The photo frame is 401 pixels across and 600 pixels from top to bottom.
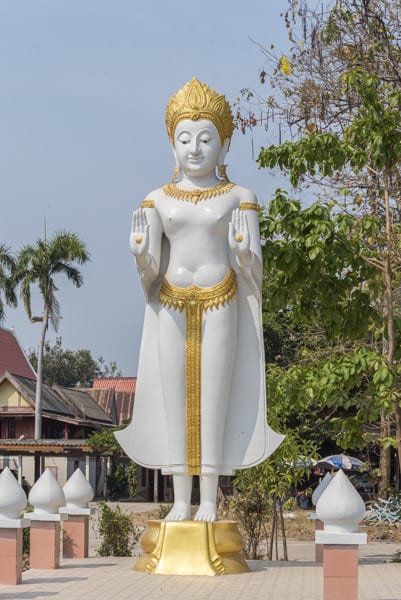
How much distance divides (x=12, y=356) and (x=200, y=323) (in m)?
29.2

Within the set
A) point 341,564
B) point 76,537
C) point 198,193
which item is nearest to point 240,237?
point 198,193

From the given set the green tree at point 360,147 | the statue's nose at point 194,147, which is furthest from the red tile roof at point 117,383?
the statue's nose at point 194,147

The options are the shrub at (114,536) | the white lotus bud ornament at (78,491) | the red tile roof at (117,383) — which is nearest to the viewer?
the white lotus bud ornament at (78,491)

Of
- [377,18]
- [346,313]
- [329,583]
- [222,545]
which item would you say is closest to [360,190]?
[377,18]

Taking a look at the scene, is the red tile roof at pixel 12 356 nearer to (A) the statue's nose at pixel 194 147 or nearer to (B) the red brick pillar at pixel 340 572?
(A) the statue's nose at pixel 194 147

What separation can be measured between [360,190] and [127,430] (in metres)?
6.80

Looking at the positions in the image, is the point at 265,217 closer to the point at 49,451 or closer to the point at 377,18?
the point at 377,18

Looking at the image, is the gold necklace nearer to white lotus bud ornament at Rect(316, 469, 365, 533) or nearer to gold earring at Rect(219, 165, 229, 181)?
gold earring at Rect(219, 165, 229, 181)

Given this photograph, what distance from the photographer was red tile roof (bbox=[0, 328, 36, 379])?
1398 inches

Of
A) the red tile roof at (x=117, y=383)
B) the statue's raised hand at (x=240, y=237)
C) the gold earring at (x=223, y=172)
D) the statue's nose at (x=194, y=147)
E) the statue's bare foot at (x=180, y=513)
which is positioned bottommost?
the statue's bare foot at (x=180, y=513)

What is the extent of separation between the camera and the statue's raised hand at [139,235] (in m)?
7.71

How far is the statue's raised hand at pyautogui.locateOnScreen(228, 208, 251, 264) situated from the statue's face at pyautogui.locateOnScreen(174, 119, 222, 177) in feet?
1.80

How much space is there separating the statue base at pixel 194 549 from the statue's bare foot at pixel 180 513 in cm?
15

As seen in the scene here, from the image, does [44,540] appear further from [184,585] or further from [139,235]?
[139,235]
